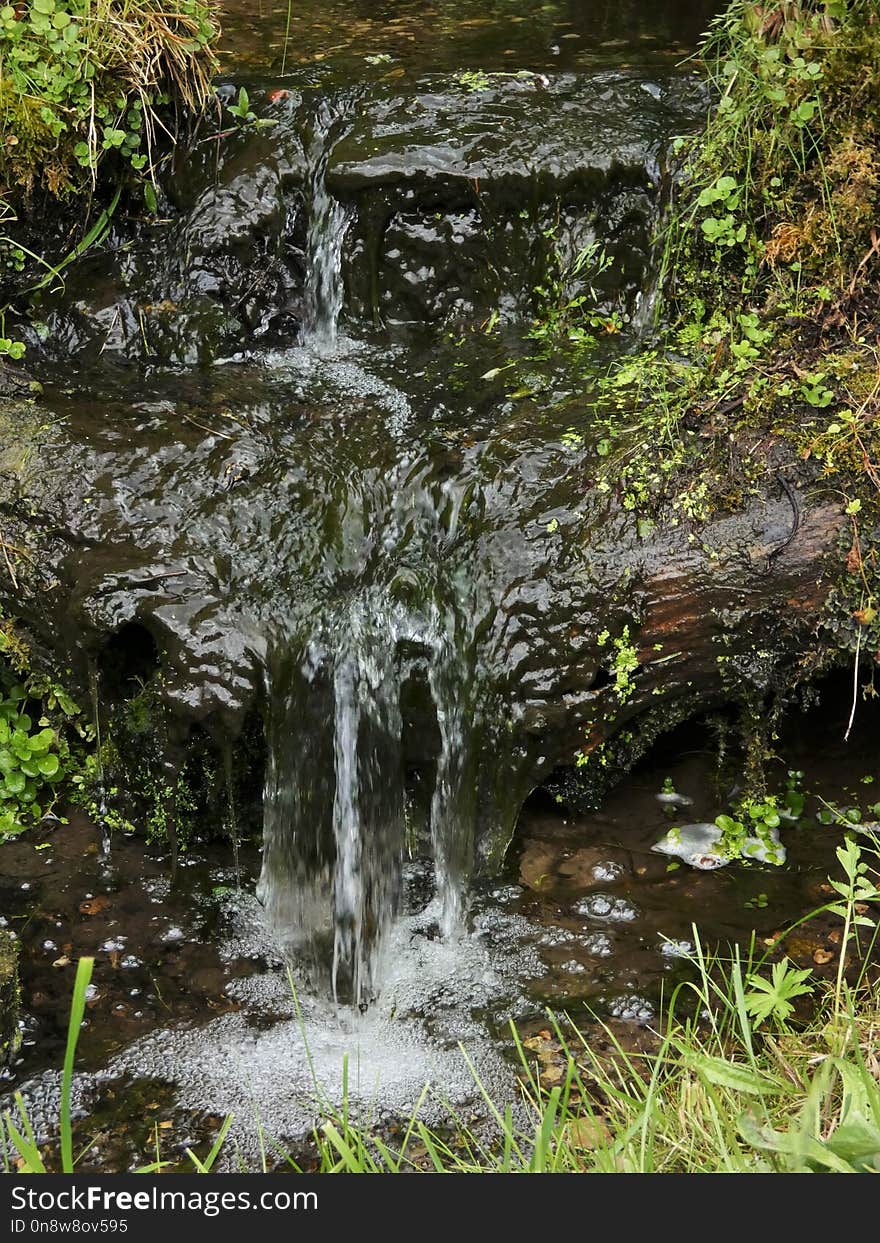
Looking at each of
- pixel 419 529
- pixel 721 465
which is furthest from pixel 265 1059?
pixel 721 465

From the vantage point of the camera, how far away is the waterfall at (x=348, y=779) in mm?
3504

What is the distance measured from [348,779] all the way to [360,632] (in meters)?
0.47

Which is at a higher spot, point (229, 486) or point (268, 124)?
point (268, 124)

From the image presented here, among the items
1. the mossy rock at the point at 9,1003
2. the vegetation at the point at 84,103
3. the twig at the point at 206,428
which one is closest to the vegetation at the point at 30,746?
the mossy rock at the point at 9,1003

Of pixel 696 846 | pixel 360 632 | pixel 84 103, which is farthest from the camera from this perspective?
pixel 84 103

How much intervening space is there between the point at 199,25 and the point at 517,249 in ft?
4.84

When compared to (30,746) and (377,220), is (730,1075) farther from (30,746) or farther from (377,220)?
(377,220)

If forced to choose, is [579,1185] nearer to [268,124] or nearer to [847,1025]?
[847,1025]

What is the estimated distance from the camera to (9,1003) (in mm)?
3150

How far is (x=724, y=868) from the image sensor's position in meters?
3.70

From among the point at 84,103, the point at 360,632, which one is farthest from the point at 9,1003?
the point at 84,103

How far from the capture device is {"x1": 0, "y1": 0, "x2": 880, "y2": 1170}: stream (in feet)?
10.7

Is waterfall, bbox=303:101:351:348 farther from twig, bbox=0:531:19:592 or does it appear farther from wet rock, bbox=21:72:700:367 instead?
twig, bbox=0:531:19:592

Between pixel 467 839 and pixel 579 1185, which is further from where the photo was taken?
pixel 467 839
